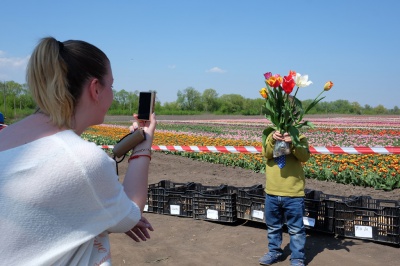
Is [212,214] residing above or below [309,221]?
below

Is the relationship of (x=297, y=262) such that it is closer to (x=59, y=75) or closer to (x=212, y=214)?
(x=212, y=214)

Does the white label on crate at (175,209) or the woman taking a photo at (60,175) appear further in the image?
the white label on crate at (175,209)

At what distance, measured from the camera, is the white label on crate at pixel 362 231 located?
5121mm

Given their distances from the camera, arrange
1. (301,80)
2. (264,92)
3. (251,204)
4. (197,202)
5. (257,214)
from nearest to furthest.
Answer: (301,80), (264,92), (257,214), (251,204), (197,202)

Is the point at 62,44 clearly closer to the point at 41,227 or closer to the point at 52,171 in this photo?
the point at 52,171

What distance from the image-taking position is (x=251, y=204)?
5852 mm

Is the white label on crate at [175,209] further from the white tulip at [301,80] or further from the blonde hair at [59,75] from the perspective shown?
the blonde hair at [59,75]

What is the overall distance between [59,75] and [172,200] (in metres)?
5.38

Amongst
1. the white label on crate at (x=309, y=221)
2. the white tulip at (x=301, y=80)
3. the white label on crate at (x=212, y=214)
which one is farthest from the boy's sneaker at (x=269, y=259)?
the white tulip at (x=301, y=80)

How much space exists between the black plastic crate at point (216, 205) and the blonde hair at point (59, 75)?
4725 mm

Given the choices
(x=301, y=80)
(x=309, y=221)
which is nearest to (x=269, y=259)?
(x=309, y=221)

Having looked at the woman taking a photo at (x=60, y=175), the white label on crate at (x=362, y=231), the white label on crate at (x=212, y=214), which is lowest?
the white label on crate at (x=212, y=214)

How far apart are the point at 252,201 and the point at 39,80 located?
477 centimetres

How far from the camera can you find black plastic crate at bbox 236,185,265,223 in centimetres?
575
